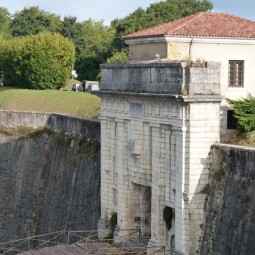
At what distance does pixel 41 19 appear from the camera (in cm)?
7644

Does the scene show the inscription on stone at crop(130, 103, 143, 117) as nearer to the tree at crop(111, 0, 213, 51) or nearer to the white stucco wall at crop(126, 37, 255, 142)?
the white stucco wall at crop(126, 37, 255, 142)

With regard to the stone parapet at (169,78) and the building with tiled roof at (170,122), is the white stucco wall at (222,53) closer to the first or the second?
the building with tiled roof at (170,122)

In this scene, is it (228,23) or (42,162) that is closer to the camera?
(228,23)

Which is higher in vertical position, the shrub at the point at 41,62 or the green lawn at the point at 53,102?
the shrub at the point at 41,62

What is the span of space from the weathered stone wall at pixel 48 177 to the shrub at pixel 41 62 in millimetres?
10958

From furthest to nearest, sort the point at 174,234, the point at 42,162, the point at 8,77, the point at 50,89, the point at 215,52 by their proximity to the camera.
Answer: the point at 8,77 < the point at 50,89 < the point at 42,162 < the point at 215,52 < the point at 174,234

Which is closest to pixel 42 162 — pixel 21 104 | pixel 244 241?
pixel 21 104

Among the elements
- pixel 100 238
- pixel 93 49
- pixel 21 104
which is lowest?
pixel 100 238

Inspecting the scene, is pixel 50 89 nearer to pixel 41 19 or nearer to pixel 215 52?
pixel 215 52

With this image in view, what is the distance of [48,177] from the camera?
34.5m

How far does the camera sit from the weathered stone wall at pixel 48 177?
100ft

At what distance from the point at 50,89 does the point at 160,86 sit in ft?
84.2

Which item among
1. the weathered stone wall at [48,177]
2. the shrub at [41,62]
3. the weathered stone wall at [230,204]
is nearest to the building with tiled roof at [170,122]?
the weathered stone wall at [230,204]

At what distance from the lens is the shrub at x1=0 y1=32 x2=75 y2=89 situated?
48250 mm
